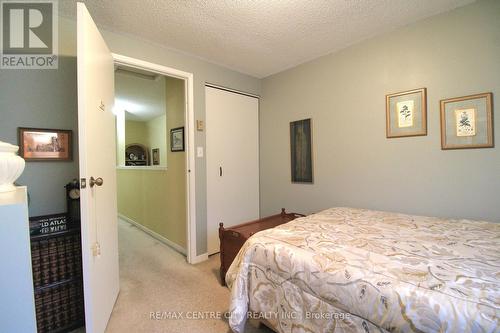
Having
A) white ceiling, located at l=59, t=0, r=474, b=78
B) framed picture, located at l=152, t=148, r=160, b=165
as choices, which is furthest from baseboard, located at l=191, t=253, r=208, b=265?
framed picture, located at l=152, t=148, r=160, b=165

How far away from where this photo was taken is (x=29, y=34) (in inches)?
62.9

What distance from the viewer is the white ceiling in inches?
65.9

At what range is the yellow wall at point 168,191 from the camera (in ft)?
9.09

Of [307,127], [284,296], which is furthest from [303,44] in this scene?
[284,296]

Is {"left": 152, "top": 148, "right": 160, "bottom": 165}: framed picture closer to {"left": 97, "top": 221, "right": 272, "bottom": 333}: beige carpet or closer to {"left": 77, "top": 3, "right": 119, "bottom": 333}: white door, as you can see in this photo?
{"left": 97, "top": 221, "right": 272, "bottom": 333}: beige carpet

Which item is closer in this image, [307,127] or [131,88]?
[307,127]

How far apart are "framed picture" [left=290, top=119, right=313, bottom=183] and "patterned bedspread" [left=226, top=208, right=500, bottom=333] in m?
1.13

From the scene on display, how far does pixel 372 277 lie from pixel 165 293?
1.70 meters

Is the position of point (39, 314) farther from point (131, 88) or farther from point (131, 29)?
point (131, 88)

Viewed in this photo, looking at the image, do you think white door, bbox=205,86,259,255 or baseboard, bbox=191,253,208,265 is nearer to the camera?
baseboard, bbox=191,253,208,265

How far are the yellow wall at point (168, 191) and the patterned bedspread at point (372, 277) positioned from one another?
1627mm

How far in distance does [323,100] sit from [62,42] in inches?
96.0

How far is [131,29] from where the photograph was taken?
1.96 metres

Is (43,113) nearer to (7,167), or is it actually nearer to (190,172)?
(7,167)
